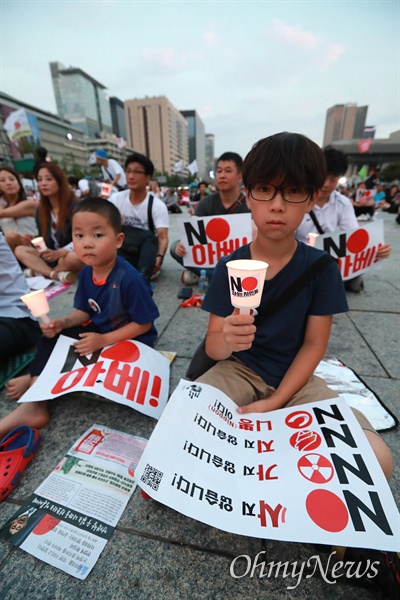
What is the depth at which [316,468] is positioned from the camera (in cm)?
112

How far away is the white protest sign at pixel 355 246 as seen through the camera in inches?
131

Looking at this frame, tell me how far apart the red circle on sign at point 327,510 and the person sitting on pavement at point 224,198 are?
3041mm

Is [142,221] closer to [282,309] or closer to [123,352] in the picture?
[123,352]

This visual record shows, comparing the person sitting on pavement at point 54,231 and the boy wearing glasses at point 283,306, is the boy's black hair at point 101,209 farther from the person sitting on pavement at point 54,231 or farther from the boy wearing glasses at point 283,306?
the person sitting on pavement at point 54,231

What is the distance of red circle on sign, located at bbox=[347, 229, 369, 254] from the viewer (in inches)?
131

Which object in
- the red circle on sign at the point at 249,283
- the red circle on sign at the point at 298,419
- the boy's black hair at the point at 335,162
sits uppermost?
the boy's black hair at the point at 335,162

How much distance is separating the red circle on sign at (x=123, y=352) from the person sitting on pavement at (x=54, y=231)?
104 inches

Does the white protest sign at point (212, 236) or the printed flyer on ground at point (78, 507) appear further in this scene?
the white protest sign at point (212, 236)

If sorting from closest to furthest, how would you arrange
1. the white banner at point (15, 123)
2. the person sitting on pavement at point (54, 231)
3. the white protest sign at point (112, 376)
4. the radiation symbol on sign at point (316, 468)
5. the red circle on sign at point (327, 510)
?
1. the red circle on sign at point (327, 510)
2. the radiation symbol on sign at point (316, 468)
3. the white protest sign at point (112, 376)
4. the person sitting on pavement at point (54, 231)
5. the white banner at point (15, 123)

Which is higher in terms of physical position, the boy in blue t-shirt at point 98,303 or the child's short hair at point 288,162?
the child's short hair at point 288,162

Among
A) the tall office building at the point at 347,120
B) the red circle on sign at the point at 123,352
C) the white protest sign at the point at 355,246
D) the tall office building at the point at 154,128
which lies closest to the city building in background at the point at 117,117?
the tall office building at the point at 154,128

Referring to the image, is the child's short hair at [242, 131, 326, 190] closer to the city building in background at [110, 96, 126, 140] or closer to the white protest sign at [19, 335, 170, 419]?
the white protest sign at [19, 335, 170, 419]

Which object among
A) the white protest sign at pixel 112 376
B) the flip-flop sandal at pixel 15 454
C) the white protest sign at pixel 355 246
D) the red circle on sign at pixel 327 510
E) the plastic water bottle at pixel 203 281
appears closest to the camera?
the red circle on sign at pixel 327 510

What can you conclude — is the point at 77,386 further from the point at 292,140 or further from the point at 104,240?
the point at 292,140
